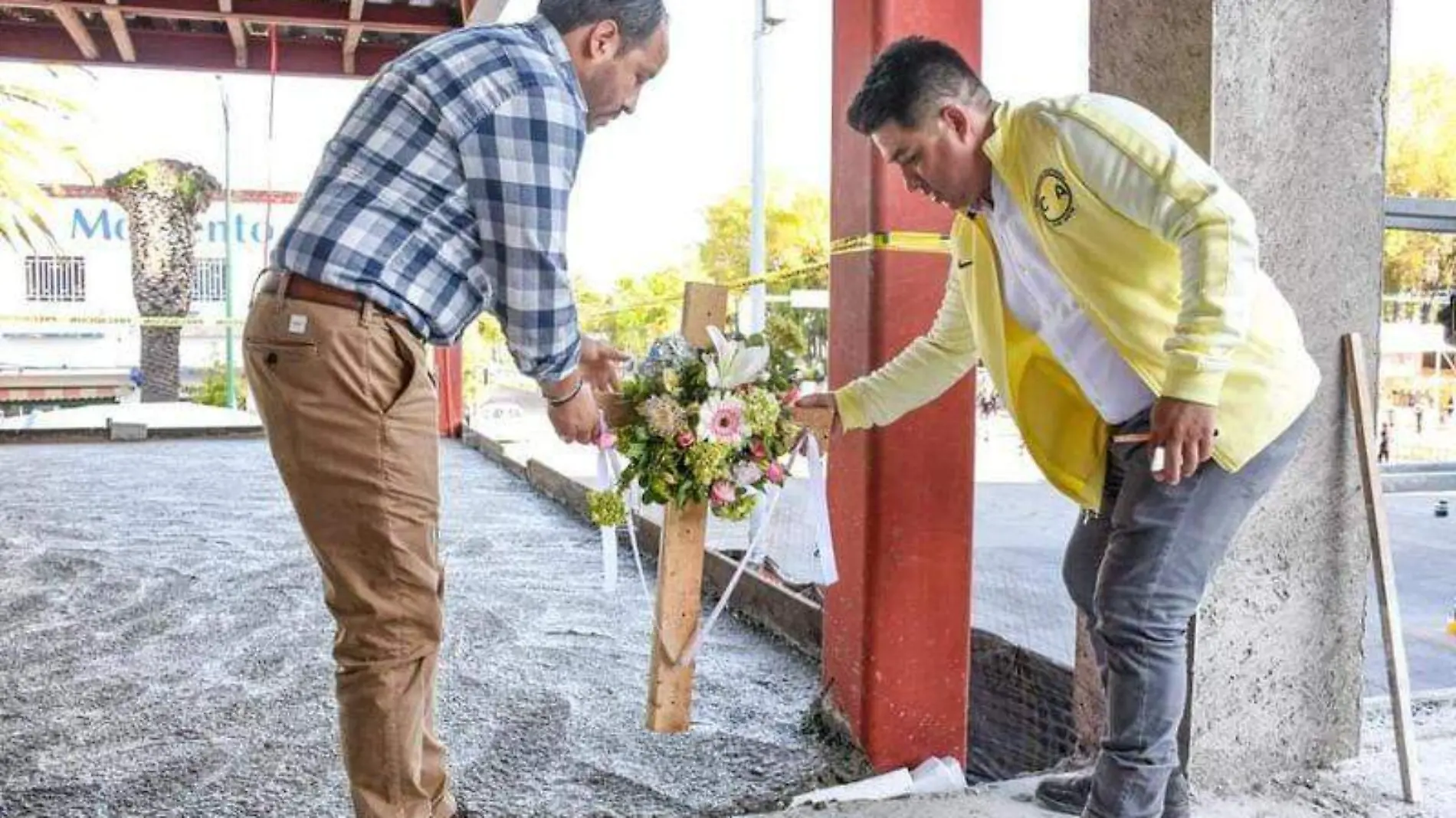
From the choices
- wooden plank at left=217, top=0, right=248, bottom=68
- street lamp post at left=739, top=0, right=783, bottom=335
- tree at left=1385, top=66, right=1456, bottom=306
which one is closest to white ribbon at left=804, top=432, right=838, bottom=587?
street lamp post at left=739, top=0, right=783, bottom=335

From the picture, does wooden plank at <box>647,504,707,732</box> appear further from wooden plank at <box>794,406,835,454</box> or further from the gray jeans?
the gray jeans

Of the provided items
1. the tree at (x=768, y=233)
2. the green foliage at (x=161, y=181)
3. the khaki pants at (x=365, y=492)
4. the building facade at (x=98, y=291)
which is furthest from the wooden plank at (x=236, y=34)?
the building facade at (x=98, y=291)

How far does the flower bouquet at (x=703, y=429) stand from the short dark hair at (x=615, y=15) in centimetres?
74

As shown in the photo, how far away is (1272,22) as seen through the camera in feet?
8.96

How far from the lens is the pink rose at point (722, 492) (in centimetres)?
271

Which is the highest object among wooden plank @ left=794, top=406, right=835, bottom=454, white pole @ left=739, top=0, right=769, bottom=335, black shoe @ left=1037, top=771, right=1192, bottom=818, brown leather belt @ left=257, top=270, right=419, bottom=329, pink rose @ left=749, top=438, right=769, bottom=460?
white pole @ left=739, top=0, right=769, bottom=335

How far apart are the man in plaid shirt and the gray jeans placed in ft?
3.66

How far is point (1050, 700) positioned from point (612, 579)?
1684 mm

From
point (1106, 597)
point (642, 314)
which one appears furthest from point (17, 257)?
point (1106, 597)

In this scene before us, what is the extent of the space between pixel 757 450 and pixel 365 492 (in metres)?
0.91

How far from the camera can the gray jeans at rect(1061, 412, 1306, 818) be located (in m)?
2.21

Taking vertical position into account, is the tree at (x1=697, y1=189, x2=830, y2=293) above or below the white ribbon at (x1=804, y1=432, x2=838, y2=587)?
above

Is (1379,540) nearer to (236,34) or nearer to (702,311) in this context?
(702,311)

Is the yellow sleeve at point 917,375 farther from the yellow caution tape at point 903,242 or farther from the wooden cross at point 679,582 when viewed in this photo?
the yellow caution tape at point 903,242
